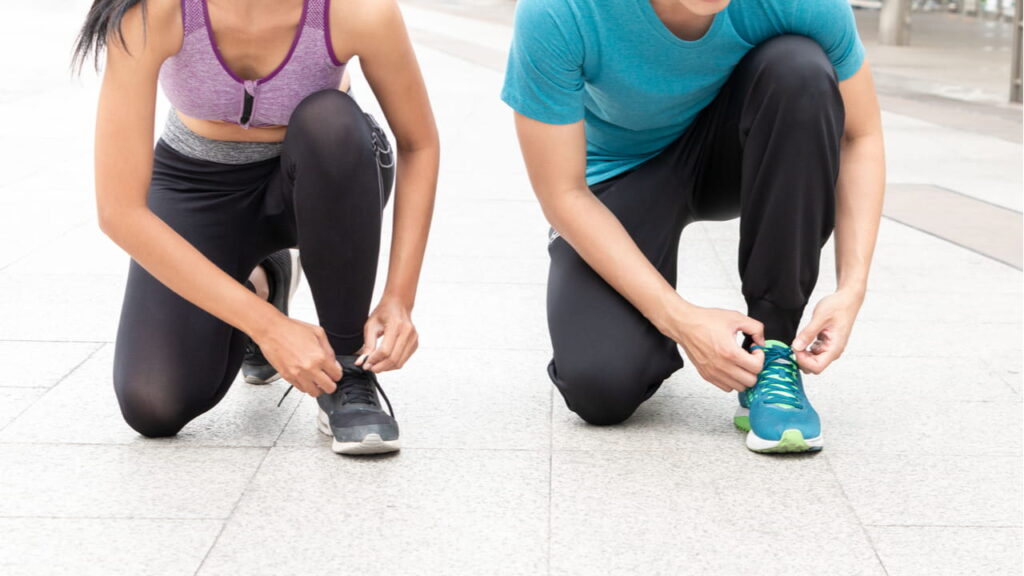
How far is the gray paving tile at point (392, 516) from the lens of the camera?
77.5 inches

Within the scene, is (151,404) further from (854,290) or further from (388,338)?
(854,290)

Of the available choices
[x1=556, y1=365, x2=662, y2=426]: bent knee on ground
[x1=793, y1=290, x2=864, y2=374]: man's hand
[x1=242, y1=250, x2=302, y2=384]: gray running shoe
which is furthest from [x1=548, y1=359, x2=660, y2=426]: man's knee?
[x1=242, y1=250, x2=302, y2=384]: gray running shoe

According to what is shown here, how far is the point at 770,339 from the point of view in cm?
250

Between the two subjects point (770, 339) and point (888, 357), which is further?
point (888, 357)

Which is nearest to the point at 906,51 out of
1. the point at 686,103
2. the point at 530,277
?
the point at 530,277

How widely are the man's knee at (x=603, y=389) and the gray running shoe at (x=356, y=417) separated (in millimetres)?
346

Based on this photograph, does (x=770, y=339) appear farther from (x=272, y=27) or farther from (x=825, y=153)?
(x=272, y=27)

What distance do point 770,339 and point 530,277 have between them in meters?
1.33

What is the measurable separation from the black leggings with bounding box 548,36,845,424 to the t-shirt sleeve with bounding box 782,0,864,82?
0.13 ft

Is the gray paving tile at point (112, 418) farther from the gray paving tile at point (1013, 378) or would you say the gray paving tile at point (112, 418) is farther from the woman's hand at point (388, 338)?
the gray paving tile at point (1013, 378)

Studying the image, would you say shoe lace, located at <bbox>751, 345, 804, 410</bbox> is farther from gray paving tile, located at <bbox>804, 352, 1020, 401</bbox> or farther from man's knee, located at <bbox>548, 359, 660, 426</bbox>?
gray paving tile, located at <bbox>804, 352, 1020, 401</bbox>

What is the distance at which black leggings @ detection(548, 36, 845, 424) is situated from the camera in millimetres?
2346

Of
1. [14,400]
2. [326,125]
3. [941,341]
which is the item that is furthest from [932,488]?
[14,400]

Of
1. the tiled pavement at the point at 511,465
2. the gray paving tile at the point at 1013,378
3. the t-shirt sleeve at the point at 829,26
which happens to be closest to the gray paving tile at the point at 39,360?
the tiled pavement at the point at 511,465
